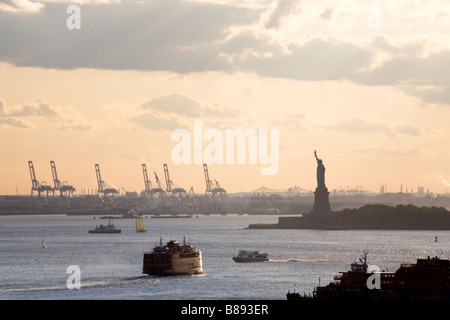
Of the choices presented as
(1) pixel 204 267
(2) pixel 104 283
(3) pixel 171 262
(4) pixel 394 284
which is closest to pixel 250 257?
(1) pixel 204 267

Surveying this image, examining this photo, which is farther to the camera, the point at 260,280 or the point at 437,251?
the point at 437,251

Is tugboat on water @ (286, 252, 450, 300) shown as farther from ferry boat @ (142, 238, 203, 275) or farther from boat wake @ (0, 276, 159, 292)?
ferry boat @ (142, 238, 203, 275)

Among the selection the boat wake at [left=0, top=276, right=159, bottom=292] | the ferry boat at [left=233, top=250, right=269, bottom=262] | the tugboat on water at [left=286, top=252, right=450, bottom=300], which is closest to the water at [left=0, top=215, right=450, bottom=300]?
the boat wake at [left=0, top=276, right=159, bottom=292]

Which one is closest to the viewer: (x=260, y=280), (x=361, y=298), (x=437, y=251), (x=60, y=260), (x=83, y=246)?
(x=361, y=298)

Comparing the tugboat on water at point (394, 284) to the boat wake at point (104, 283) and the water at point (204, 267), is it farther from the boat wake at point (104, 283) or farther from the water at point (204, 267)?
Result: the boat wake at point (104, 283)
